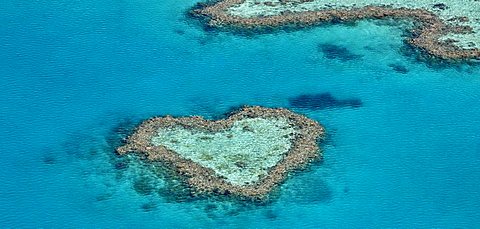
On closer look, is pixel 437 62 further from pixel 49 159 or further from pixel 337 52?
pixel 49 159

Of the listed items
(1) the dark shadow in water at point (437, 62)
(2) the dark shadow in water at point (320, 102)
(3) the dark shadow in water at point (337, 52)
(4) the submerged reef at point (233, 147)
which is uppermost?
(3) the dark shadow in water at point (337, 52)

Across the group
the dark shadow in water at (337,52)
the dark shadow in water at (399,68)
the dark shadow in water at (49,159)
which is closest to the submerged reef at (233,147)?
the dark shadow in water at (49,159)

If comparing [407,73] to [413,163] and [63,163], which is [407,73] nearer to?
[413,163]

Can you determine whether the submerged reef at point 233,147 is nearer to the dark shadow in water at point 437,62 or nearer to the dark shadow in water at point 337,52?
the dark shadow in water at point 337,52

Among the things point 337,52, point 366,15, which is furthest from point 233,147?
point 366,15

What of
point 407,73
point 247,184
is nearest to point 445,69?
point 407,73

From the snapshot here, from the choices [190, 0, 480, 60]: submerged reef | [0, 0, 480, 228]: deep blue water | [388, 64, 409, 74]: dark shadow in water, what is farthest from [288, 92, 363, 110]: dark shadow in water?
[190, 0, 480, 60]: submerged reef

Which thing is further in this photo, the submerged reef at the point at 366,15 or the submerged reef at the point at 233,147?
the submerged reef at the point at 366,15

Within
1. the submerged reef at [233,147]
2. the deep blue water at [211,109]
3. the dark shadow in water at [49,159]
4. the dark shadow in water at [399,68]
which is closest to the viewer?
the deep blue water at [211,109]
